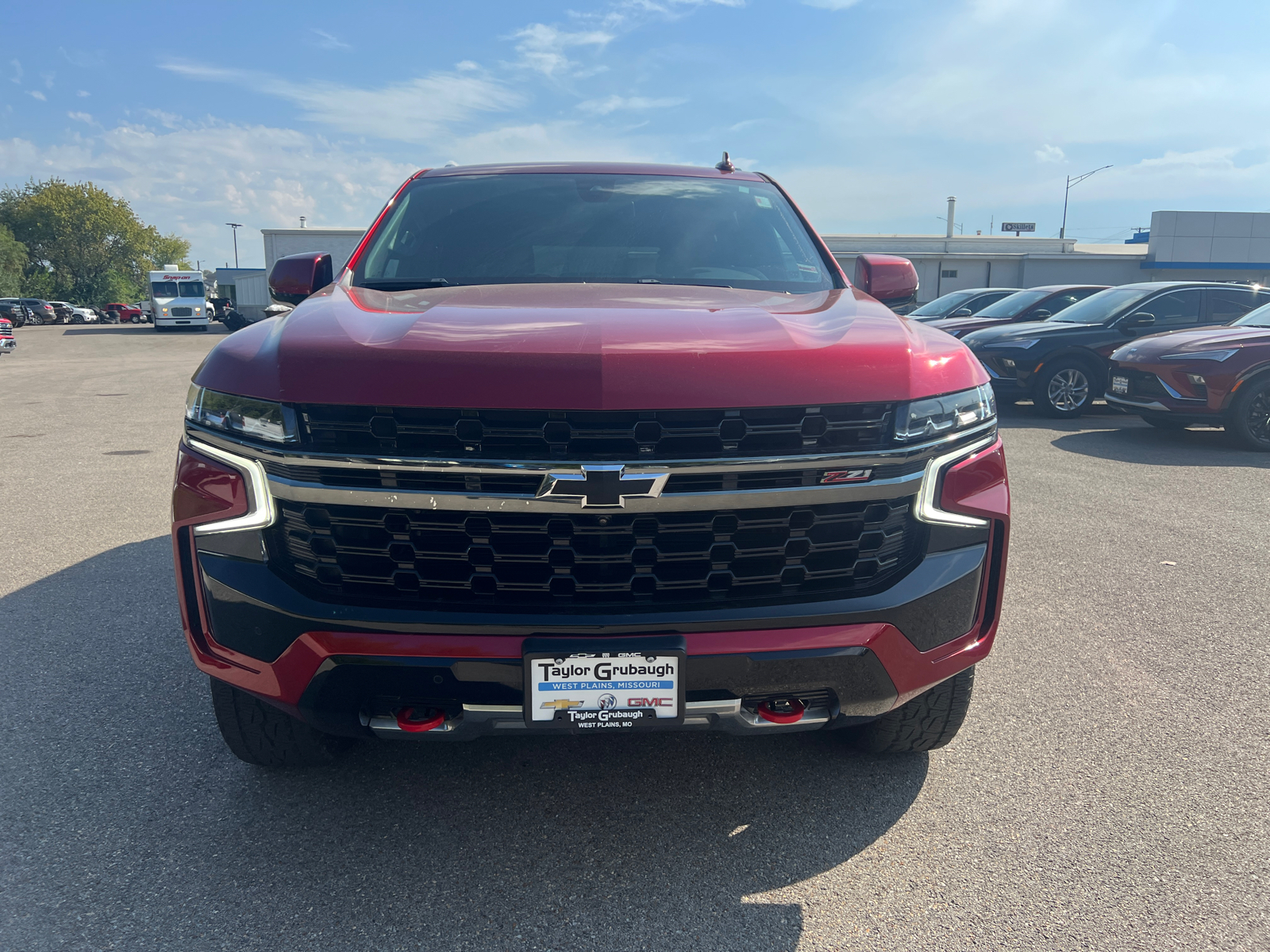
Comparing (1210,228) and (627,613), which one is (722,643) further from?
(1210,228)

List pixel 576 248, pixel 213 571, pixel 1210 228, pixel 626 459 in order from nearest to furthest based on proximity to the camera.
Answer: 1. pixel 626 459
2. pixel 213 571
3. pixel 576 248
4. pixel 1210 228

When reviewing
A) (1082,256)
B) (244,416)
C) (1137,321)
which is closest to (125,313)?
(1082,256)

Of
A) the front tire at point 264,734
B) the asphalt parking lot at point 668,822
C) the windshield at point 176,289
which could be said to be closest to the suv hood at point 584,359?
the front tire at point 264,734

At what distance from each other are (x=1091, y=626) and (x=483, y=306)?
3050 mm

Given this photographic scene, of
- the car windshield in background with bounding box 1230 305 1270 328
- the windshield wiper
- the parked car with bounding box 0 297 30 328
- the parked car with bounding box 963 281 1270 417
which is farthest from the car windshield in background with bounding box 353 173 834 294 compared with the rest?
the parked car with bounding box 0 297 30 328

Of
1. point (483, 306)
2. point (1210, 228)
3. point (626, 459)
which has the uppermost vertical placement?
point (1210, 228)

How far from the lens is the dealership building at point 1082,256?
41.6 m

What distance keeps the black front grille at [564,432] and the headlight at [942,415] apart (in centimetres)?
20

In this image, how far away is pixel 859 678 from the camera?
2125 mm

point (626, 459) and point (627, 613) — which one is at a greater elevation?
point (626, 459)

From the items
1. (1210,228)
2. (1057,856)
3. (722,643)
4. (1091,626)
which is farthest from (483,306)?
(1210,228)

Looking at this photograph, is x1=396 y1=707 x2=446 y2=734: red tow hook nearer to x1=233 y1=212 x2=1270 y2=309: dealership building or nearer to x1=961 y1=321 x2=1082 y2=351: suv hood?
x1=961 y1=321 x2=1082 y2=351: suv hood

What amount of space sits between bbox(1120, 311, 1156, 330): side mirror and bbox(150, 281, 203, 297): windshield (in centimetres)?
A: 4191

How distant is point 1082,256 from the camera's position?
43.2 metres
